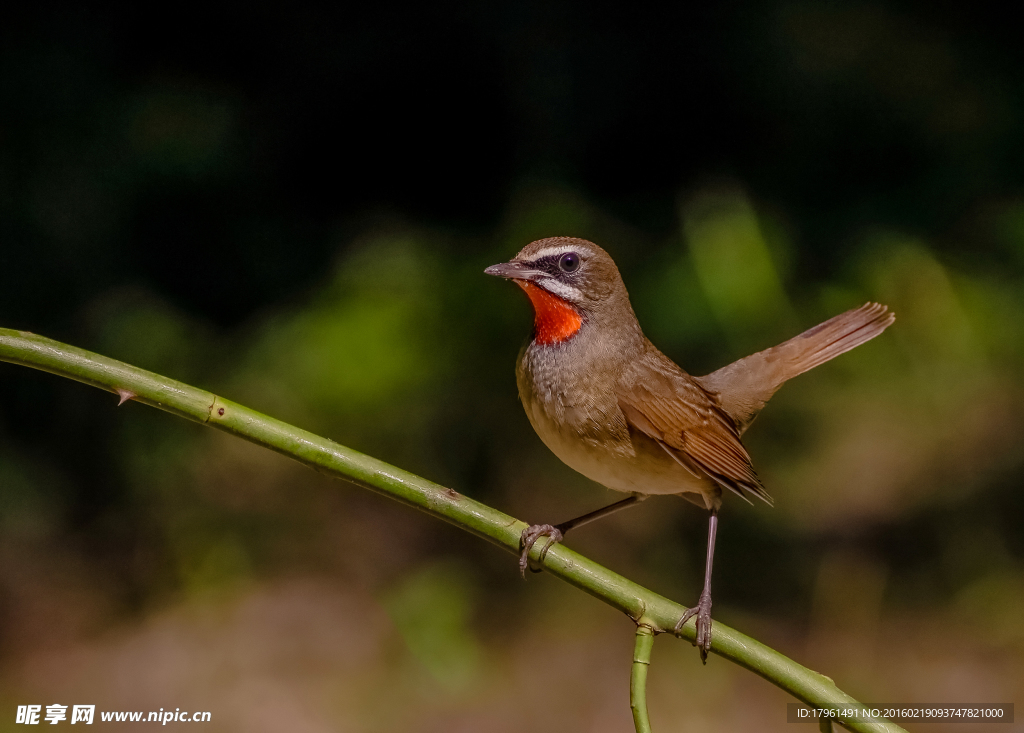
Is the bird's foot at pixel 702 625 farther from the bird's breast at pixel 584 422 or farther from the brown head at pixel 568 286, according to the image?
the brown head at pixel 568 286

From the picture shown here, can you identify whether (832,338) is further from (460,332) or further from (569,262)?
(460,332)

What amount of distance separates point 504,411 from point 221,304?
1793mm

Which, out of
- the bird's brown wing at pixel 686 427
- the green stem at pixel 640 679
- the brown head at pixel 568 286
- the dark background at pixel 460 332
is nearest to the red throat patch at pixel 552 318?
the brown head at pixel 568 286

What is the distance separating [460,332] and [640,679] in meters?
3.72

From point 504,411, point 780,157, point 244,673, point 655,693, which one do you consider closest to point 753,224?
point 780,157

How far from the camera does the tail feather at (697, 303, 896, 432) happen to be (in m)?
3.43

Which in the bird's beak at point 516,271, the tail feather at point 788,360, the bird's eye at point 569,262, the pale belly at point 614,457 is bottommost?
the pale belly at point 614,457

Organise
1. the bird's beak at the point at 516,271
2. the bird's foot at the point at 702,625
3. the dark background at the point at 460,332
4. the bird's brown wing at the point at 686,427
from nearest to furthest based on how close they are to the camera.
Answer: the bird's foot at the point at 702,625 → the bird's beak at the point at 516,271 → the bird's brown wing at the point at 686,427 → the dark background at the point at 460,332

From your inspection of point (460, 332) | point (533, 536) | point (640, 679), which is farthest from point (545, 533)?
point (460, 332)

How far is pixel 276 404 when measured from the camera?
17.7ft

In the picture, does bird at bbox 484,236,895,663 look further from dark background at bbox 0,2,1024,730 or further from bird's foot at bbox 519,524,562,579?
dark background at bbox 0,2,1024,730

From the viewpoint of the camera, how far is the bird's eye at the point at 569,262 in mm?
2606

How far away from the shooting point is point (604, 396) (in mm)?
2736

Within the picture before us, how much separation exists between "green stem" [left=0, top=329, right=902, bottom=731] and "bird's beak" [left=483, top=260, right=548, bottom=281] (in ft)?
2.30
